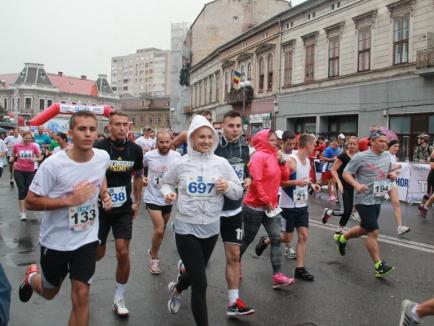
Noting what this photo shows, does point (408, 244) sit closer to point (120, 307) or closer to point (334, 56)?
point (120, 307)

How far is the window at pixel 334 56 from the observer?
2664cm

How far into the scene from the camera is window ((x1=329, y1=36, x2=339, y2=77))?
2664cm

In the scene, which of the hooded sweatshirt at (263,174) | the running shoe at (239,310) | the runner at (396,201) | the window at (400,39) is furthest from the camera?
the window at (400,39)

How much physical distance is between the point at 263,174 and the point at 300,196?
1050 mm

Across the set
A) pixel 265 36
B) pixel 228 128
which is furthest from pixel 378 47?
pixel 228 128

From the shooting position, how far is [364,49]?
80.4ft

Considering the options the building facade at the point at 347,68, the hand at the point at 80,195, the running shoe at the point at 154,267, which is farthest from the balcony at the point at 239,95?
the hand at the point at 80,195

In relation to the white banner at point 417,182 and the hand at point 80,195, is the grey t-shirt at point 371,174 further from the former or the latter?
the white banner at point 417,182

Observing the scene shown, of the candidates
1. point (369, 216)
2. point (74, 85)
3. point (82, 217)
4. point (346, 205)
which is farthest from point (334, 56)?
point (74, 85)

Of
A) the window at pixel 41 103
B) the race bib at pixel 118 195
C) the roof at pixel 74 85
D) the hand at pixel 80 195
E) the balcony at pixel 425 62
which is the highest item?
the roof at pixel 74 85

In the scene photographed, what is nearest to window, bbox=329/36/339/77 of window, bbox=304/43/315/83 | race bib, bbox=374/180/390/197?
window, bbox=304/43/315/83

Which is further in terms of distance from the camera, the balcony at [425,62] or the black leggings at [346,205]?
the balcony at [425,62]

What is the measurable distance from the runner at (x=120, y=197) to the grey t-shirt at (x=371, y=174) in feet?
9.48

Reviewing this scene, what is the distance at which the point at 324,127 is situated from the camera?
27.8 m
